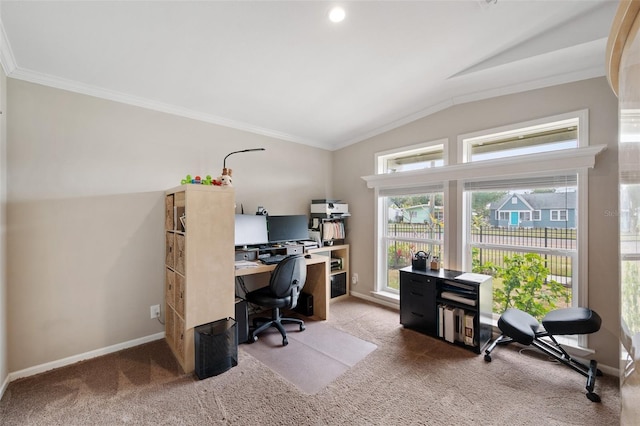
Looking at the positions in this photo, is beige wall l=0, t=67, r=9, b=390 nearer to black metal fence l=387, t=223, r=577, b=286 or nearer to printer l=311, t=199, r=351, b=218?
printer l=311, t=199, r=351, b=218

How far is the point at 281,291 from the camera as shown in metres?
2.64

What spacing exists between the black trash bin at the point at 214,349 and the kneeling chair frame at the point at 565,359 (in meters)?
2.22

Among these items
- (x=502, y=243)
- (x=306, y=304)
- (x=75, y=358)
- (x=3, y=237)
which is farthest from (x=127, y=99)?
(x=502, y=243)

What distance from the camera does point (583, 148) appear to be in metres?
2.18

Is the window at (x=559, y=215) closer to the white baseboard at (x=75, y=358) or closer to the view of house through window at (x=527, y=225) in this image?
the view of house through window at (x=527, y=225)

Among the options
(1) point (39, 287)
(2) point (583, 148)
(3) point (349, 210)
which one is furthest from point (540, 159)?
(1) point (39, 287)

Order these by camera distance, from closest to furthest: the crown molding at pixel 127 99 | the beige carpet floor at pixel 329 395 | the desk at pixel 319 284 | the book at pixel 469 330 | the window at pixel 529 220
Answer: the beige carpet floor at pixel 329 395 < the crown molding at pixel 127 99 < the window at pixel 529 220 < the book at pixel 469 330 < the desk at pixel 319 284

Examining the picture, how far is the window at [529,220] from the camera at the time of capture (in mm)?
2391

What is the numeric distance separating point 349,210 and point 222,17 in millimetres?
2976

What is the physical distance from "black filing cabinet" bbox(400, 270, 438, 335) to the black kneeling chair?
561 mm

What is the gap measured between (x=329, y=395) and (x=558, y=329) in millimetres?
1842

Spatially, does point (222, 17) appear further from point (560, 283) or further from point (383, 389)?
point (560, 283)

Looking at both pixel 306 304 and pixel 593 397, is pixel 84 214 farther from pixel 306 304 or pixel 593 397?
pixel 593 397

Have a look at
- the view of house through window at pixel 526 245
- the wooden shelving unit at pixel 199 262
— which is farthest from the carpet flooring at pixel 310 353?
the view of house through window at pixel 526 245
